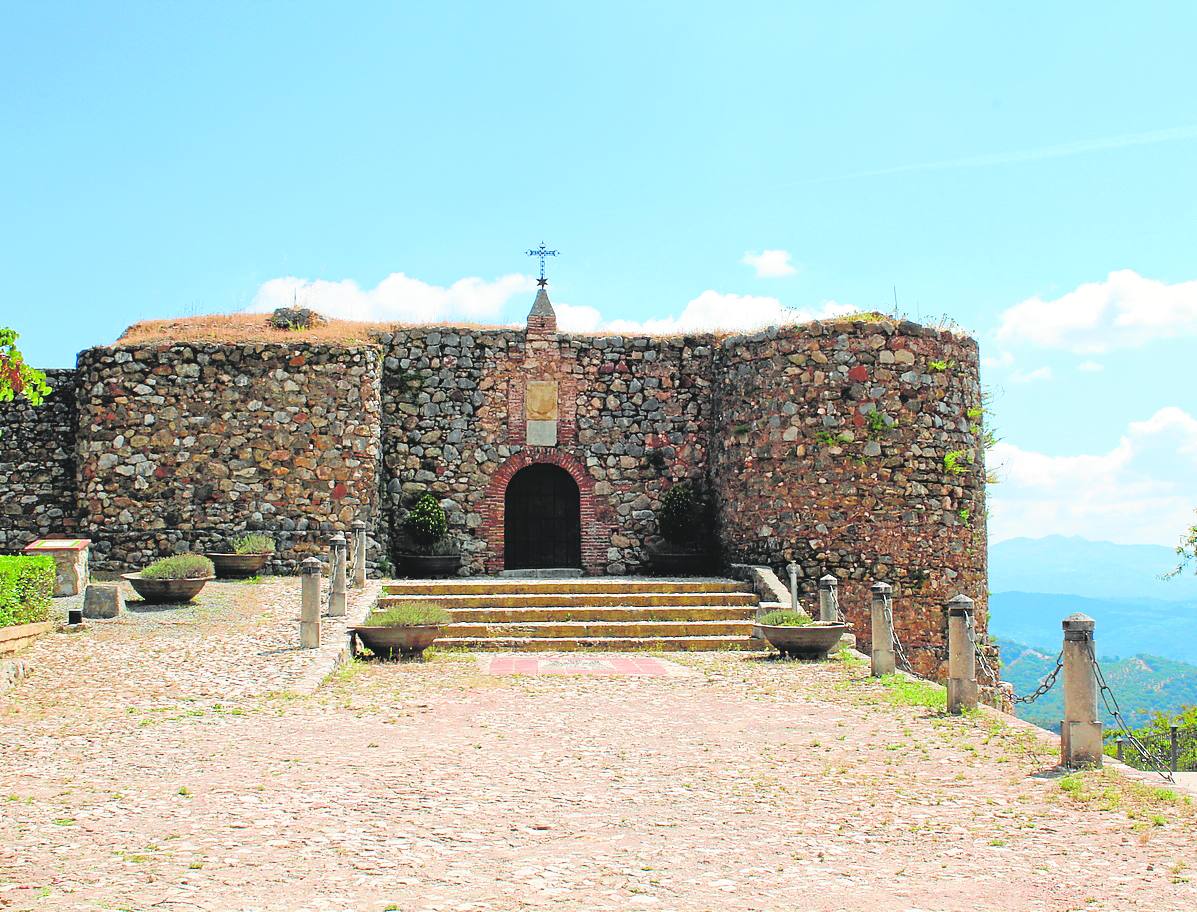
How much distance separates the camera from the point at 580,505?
69.9 ft

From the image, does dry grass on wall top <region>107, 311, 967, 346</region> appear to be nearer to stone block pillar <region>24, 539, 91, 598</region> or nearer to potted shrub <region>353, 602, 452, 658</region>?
stone block pillar <region>24, 539, 91, 598</region>

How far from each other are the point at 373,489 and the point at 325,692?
9.51 metres

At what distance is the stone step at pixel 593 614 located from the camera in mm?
16438

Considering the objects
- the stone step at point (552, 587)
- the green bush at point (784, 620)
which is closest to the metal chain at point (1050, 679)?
the green bush at point (784, 620)

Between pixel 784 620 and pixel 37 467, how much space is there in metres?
15.4

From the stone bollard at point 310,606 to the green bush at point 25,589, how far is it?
3.44 m

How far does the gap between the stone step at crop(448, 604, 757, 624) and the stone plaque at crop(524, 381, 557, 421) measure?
5.42 metres

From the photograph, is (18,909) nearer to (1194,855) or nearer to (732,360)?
(1194,855)

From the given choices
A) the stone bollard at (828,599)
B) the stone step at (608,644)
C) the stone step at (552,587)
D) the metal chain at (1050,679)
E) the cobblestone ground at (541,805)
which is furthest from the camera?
the stone step at (552,587)

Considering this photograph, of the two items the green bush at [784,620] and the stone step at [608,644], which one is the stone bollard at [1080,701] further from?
the stone step at [608,644]

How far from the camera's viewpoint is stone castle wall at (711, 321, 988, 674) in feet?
60.8

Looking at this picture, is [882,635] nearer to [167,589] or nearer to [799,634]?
[799,634]

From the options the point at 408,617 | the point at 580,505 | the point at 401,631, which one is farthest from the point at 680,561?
the point at 401,631

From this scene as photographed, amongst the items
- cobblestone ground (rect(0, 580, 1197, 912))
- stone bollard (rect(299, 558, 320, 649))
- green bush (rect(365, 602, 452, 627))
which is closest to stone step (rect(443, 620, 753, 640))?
green bush (rect(365, 602, 452, 627))
